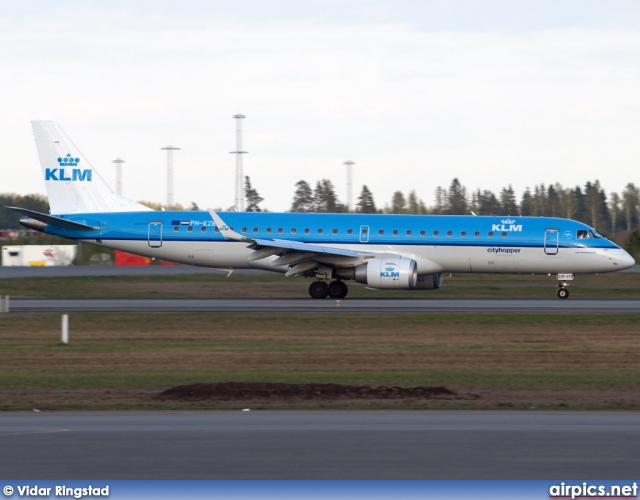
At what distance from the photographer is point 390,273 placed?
3528cm

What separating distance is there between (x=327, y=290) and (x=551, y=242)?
9.07 meters

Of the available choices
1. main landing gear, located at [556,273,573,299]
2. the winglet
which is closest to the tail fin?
the winglet

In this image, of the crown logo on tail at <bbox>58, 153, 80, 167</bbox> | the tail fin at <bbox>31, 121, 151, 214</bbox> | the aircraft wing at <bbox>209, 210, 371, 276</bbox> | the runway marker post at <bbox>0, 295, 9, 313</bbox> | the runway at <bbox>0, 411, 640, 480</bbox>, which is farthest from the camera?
the crown logo on tail at <bbox>58, 153, 80, 167</bbox>

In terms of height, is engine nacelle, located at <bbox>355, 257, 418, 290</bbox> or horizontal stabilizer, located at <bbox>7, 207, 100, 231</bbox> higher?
horizontal stabilizer, located at <bbox>7, 207, 100, 231</bbox>

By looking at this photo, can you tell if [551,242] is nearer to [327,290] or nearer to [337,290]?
[337,290]

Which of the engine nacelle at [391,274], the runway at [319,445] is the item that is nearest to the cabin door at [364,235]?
the engine nacelle at [391,274]

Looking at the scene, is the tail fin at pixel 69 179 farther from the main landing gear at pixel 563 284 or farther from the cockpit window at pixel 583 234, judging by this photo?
the cockpit window at pixel 583 234

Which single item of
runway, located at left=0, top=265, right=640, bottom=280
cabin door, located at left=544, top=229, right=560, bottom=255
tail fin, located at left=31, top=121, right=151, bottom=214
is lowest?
runway, located at left=0, top=265, right=640, bottom=280

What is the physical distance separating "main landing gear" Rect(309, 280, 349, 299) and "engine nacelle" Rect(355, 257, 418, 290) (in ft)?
7.78

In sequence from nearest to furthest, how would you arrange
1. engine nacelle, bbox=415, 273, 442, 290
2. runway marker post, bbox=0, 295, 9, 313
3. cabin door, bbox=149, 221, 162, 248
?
runway marker post, bbox=0, 295, 9, 313
engine nacelle, bbox=415, 273, 442, 290
cabin door, bbox=149, 221, 162, 248

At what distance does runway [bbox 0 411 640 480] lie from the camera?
34.1 feet

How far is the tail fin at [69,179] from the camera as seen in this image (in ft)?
133

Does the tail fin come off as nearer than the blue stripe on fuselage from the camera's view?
No

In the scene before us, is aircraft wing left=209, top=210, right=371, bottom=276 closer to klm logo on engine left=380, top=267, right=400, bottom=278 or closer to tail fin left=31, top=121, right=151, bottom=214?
klm logo on engine left=380, top=267, right=400, bottom=278
